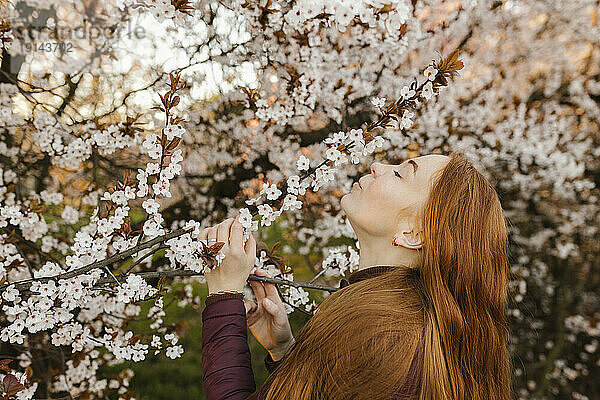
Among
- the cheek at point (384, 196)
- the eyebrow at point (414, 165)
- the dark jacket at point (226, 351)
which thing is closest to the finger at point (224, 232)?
the dark jacket at point (226, 351)

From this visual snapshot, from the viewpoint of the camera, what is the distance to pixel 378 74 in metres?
3.19

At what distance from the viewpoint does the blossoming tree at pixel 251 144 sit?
1349 millimetres

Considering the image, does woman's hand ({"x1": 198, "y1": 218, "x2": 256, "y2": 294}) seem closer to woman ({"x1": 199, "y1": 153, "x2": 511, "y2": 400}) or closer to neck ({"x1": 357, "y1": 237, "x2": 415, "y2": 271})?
woman ({"x1": 199, "y1": 153, "x2": 511, "y2": 400})

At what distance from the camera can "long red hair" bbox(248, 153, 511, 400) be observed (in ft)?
3.62

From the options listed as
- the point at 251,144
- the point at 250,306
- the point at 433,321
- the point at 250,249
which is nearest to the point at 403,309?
the point at 433,321

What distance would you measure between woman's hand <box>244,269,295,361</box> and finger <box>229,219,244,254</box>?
25 cm

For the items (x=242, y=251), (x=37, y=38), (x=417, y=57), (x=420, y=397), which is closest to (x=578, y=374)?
(x=417, y=57)

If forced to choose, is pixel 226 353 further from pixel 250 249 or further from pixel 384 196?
pixel 384 196

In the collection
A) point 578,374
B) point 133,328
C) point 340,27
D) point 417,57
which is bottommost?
point 578,374

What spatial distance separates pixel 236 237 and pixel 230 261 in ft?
0.20

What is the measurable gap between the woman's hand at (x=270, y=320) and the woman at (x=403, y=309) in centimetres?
1

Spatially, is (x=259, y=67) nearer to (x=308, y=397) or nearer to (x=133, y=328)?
(x=133, y=328)

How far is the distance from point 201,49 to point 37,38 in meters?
0.74

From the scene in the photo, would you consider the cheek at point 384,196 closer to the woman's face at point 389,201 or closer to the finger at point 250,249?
the woman's face at point 389,201
